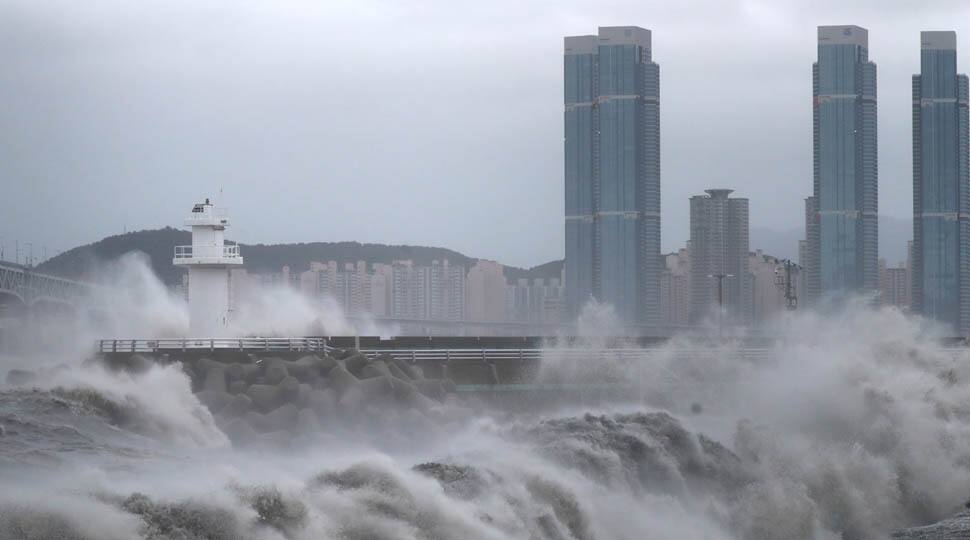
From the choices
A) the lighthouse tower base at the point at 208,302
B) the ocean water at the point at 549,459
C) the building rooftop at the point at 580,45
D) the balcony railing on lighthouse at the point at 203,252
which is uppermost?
the building rooftop at the point at 580,45

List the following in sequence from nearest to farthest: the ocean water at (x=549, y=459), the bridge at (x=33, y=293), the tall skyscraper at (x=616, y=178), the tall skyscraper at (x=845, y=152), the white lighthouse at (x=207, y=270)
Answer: the ocean water at (x=549, y=459) → the white lighthouse at (x=207, y=270) → the bridge at (x=33, y=293) → the tall skyscraper at (x=616, y=178) → the tall skyscraper at (x=845, y=152)

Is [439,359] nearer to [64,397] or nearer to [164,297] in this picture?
[64,397]

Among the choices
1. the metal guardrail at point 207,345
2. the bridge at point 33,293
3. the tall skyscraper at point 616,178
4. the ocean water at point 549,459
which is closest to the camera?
the ocean water at point 549,459

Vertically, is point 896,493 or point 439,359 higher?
point 439,359

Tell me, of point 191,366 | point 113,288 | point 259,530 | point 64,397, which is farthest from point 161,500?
point 113,288

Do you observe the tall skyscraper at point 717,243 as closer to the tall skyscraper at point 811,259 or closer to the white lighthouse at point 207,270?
the tall skyscraper at point 811,259

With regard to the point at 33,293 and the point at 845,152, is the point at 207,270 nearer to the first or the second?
the point at 33,293

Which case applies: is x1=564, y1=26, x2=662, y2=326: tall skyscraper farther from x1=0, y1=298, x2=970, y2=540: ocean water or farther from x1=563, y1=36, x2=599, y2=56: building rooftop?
x1=0, y1=298, x2=970, y2=540: ocean water

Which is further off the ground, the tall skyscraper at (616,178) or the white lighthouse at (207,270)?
the tall skyscraper at (616,178)

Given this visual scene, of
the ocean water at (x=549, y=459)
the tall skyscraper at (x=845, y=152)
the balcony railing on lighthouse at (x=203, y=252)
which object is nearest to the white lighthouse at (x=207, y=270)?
the balcony railing on lighthouse at (x=203, y=252)
